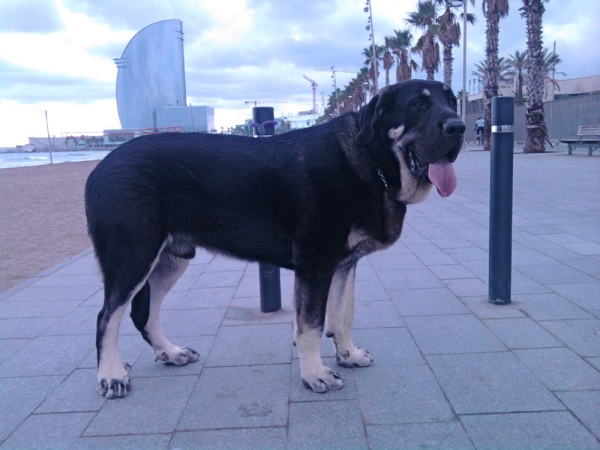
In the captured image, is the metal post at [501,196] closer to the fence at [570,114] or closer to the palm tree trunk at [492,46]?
the palm tree trunk at [492,46]

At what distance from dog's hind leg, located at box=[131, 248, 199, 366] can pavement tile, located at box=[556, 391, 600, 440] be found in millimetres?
2364

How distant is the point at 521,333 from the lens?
12.7 ft

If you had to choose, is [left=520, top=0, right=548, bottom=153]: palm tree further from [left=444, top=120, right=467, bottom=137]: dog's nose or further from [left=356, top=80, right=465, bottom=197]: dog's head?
[left=444, top=120, right=467, bottom=137]: dog's nose

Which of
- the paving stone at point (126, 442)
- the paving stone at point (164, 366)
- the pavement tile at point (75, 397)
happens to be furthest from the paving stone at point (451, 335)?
the pavement tile at point (75, 397)

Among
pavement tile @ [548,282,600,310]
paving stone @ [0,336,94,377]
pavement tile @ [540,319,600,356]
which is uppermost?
pavement tile @ [548,282,600,310]

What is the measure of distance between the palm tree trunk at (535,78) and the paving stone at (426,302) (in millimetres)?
22234

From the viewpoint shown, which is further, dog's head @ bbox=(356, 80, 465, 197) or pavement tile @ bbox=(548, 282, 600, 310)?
pavement tile @ bbox=(548, 282, 600, 310)

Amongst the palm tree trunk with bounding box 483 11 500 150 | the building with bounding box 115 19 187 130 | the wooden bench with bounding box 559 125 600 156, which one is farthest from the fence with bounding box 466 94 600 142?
the building with bounding box 115 19 187 130

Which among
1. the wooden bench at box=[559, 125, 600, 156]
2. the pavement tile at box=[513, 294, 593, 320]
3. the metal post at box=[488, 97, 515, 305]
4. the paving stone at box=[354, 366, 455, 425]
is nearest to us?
the paving stone at box=[354, 366, 455, 425]

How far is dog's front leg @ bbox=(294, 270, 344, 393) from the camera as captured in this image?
122 inches

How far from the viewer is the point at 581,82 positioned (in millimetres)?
54750

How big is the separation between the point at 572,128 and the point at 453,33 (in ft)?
42.3

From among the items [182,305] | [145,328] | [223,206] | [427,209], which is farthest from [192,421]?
[427,209]

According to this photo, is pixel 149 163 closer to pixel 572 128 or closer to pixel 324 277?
pixel 324 277
